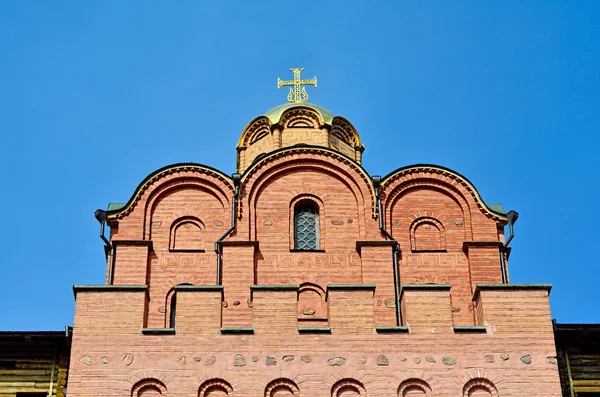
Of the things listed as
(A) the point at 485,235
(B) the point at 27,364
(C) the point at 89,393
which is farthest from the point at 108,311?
(A) the point at 485,235

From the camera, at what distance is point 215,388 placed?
20.7 m

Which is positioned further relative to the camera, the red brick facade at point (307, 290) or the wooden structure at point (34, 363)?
the wooden structure at point (34, 363)

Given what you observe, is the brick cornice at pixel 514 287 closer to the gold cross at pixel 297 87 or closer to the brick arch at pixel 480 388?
the brick arch at pixel 480 388

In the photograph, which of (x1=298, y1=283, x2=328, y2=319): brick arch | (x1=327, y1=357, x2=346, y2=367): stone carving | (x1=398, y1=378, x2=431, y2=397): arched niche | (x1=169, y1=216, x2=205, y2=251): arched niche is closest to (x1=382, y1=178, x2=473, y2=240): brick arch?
(x1=298, y1=283, x2=328, y2=319): brick arch

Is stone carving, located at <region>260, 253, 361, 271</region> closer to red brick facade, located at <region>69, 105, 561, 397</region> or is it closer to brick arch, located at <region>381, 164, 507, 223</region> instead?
red brick facade, located at <region>69, 105, 561, 397</region>

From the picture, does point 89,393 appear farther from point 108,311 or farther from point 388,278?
point 388,278

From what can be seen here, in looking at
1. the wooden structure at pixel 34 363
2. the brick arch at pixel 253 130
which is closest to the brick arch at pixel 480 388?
the wooden structure at pixel 34 363

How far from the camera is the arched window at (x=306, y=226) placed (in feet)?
86.0

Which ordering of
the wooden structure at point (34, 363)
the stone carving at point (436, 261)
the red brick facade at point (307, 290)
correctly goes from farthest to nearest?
the stone carving at point (436, 261) < the wooden structure at point (34, 363) < the red brick facade at point (307, 290)

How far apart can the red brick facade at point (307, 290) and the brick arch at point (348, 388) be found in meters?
0.02

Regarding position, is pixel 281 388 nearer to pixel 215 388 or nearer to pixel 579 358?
pixel 215 388

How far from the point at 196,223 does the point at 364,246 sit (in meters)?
3.79

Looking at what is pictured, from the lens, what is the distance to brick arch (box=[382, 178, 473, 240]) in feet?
87.0

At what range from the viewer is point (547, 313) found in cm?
2141
